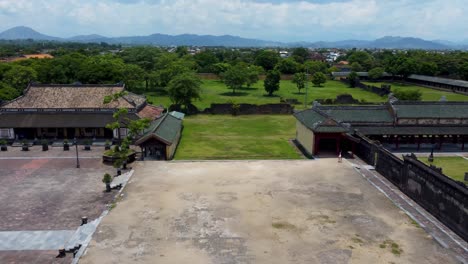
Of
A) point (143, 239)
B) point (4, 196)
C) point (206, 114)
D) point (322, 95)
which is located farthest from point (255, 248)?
point (322, 95)

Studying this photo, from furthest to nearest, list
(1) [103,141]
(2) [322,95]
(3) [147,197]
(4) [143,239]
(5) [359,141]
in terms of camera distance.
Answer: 1. (2) [322,95]
2. (1) [103,141]
3. (5) [359,141]
4. (3) [147,197]
5. (4) [143,239]

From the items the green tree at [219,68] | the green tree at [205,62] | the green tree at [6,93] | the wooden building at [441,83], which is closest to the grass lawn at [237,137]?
the green tree at [6,93]

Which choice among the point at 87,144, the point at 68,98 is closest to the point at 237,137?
the point at 87,144

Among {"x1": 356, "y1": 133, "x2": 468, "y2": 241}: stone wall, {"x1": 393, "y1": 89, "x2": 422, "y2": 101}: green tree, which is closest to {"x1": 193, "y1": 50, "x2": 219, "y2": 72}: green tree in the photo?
{"x1": 393, "y1": 89, "x2": 422, "y2": 101}: green tree

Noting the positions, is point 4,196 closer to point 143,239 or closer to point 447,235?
point 143,239

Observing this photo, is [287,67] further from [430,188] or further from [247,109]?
[430,188]

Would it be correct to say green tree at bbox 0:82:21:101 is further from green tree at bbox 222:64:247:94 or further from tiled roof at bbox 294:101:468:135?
green tree at bbox 222:64:247:94
